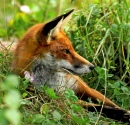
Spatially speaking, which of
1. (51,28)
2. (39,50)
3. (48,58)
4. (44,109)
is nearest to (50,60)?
(48,58)

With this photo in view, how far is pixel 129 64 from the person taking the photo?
16.0 feet

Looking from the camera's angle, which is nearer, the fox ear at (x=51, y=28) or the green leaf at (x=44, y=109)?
the green leaf at (x=44, y=109)

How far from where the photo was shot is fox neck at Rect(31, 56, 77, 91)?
429cm

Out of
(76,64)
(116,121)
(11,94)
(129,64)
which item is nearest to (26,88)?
(76,64)

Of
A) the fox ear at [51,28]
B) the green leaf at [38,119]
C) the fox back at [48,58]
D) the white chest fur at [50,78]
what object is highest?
the fox ear at [51,28]

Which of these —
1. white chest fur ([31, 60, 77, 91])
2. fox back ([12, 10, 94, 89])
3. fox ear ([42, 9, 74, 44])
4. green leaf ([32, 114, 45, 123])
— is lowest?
green leaf ([32, 114, 45, 123])

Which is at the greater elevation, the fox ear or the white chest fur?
the fox ear

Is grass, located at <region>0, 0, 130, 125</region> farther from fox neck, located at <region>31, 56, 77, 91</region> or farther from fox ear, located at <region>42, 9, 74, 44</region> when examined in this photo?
fox ear, located at <region>42, 9, 74, 44</region>

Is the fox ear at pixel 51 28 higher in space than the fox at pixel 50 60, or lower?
higher

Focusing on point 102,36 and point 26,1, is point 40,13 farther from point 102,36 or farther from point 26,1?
point 102,36

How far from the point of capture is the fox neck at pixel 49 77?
429 centimetres

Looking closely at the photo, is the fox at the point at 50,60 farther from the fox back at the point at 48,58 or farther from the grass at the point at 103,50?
the grass at the point at 103,50

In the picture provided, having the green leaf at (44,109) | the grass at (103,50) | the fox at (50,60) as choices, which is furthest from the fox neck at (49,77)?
the green leaf at (44,109)

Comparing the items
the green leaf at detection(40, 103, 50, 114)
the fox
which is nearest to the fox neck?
the fox
